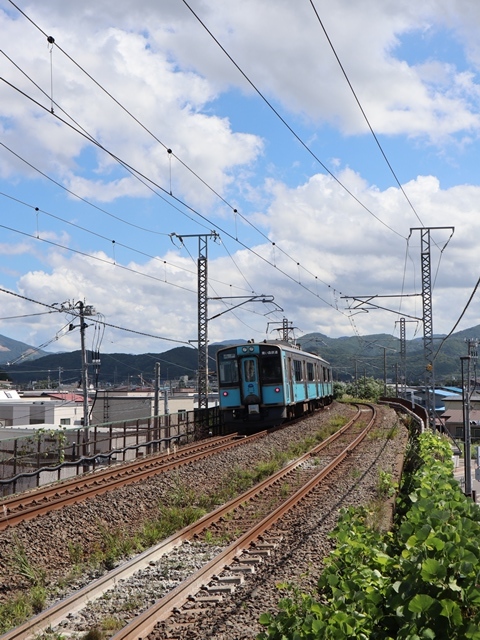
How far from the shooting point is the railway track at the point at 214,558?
6196mm

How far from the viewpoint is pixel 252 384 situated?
24.4 m

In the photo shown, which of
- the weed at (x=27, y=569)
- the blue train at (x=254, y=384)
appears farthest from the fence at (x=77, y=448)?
the weed at (x=27, y=569)

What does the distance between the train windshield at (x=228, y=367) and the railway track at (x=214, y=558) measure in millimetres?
9839

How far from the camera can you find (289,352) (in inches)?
1017

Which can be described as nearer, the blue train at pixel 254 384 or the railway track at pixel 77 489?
the railway track at pixel 77 489

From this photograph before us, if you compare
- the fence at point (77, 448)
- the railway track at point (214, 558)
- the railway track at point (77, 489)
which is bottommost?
the railway track at point (214, 558)

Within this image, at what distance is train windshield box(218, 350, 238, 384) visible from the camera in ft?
81.0

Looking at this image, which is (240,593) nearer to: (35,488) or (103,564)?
(103,564)

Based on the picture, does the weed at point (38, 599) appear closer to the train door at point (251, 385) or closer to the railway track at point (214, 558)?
the railway track at point (214, 558)

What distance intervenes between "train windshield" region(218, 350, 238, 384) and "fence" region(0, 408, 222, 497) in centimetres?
148

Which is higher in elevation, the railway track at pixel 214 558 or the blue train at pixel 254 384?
the blue train at pixel 254 384

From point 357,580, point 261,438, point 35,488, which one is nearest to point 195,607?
point 357,580

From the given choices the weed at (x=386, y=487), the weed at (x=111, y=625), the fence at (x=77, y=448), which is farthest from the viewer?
the fence at (x=77, y=448)

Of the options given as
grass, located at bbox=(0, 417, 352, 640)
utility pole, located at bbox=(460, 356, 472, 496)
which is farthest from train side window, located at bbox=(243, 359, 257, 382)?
grass, located at bbox=(0, 417, 352, 640)
